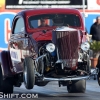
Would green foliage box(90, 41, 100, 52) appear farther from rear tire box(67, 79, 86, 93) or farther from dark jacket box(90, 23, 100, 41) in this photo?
rear tire box(67, 79, 86, 93)

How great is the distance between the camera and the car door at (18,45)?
41.9 ft

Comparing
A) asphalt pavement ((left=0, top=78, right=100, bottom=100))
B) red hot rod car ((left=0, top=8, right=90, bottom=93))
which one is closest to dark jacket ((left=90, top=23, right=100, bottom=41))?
asphalt pavement ((left=0, top=78, right=100, bottom=100))

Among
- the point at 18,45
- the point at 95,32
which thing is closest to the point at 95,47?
the point at 95,32

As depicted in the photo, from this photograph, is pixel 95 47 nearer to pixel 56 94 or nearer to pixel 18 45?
pixel 56 94

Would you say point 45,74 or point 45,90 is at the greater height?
point 45,74

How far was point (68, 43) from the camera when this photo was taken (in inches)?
471

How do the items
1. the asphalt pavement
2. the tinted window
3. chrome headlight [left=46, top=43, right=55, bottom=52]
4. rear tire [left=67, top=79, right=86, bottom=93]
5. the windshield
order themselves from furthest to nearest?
the tinted window < rear tire [left=67, top=79, right=86, bottom=93] < the windshield < the asphalt pavement < chrome headlight [left=46, top=43, right=55, bottom=52]

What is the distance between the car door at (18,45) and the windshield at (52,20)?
288 millimetres

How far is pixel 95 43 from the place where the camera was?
80.8ft

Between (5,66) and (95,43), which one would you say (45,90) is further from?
(95,43)

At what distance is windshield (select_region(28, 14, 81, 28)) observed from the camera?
13312 mm

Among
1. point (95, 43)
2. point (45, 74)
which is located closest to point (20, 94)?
point (45, 74)

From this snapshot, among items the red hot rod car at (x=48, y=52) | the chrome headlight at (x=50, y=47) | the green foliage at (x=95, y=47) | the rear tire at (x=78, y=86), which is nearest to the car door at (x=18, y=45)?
the red hot rod car at (x=48, y=52)

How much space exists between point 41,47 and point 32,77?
25.6 inches
